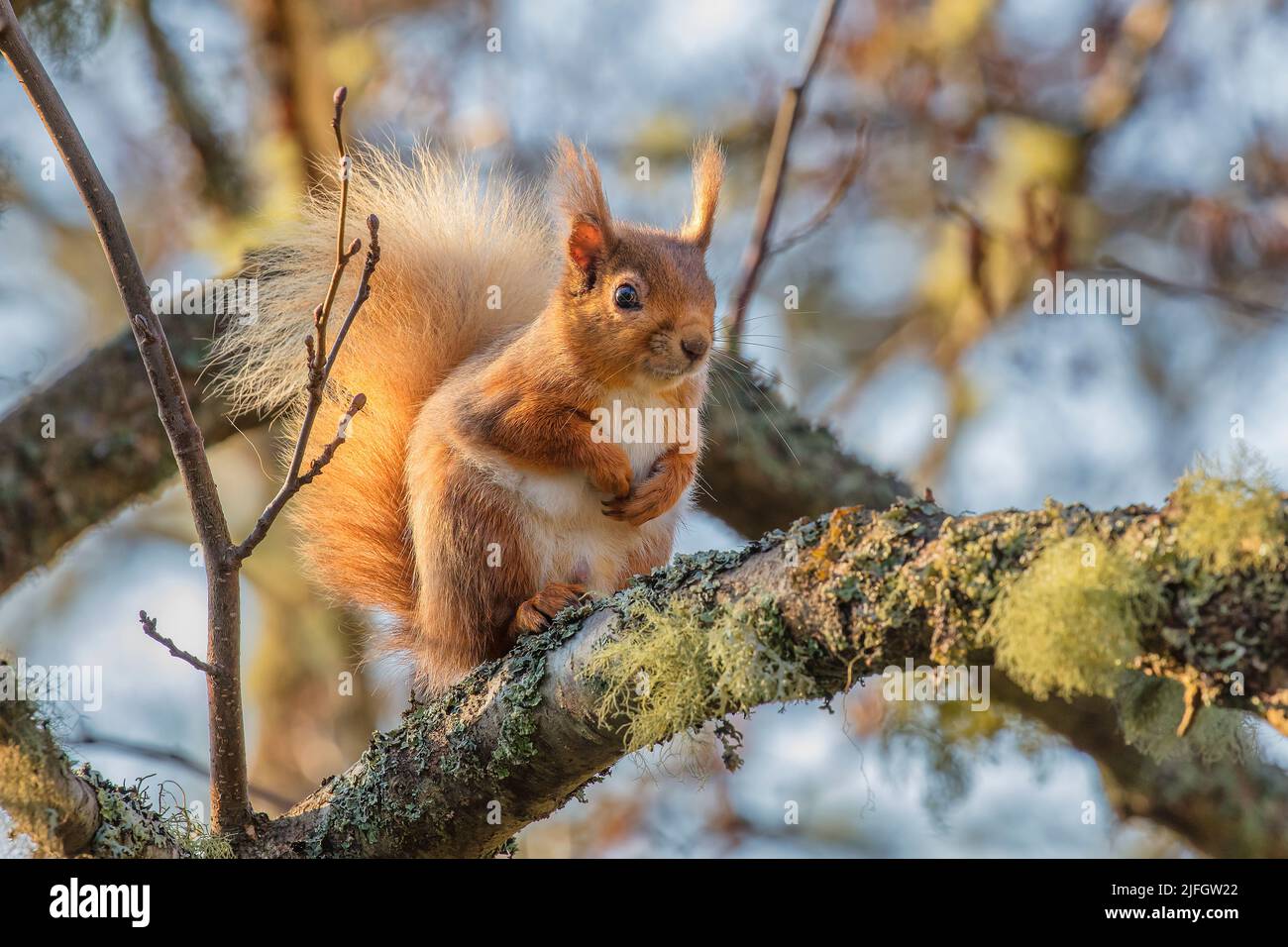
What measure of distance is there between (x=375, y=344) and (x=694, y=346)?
969 mm

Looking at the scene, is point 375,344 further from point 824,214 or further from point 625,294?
point 824,214

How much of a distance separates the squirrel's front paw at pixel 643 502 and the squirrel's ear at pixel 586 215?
622 millimetres

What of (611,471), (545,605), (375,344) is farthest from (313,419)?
(375,344)

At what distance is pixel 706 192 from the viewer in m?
3.76

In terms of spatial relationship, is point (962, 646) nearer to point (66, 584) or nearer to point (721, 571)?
point (721, 571)

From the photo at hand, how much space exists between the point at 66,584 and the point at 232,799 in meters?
5.17

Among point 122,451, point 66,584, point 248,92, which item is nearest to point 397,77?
point 248,92

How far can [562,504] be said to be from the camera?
3260 millimetres

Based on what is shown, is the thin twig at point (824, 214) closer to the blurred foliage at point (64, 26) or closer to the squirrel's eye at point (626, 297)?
the squirrel's eye at point (626, 297)

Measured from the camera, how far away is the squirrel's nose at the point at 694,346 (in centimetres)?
323

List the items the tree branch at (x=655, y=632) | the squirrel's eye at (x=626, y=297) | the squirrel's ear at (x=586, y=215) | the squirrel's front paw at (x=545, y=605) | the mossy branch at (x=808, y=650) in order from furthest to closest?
the squirrel's ear at (x=586, y=215), the squirrel's eye at (x=626, y=297), the squirrel's front paw at (x=545, y=605), the tree branch at (x=655, y=632), the mossy branch at (x=808, y=650)

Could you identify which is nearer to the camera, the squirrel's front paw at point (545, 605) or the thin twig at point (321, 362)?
the thin twig at point (321, 362)

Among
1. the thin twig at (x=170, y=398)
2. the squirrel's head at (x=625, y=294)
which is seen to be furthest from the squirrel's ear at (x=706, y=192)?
the thin twig at (x=170, y=398)

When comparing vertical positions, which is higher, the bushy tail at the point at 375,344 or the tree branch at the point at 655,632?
the bushy tail at the point at 375,344
